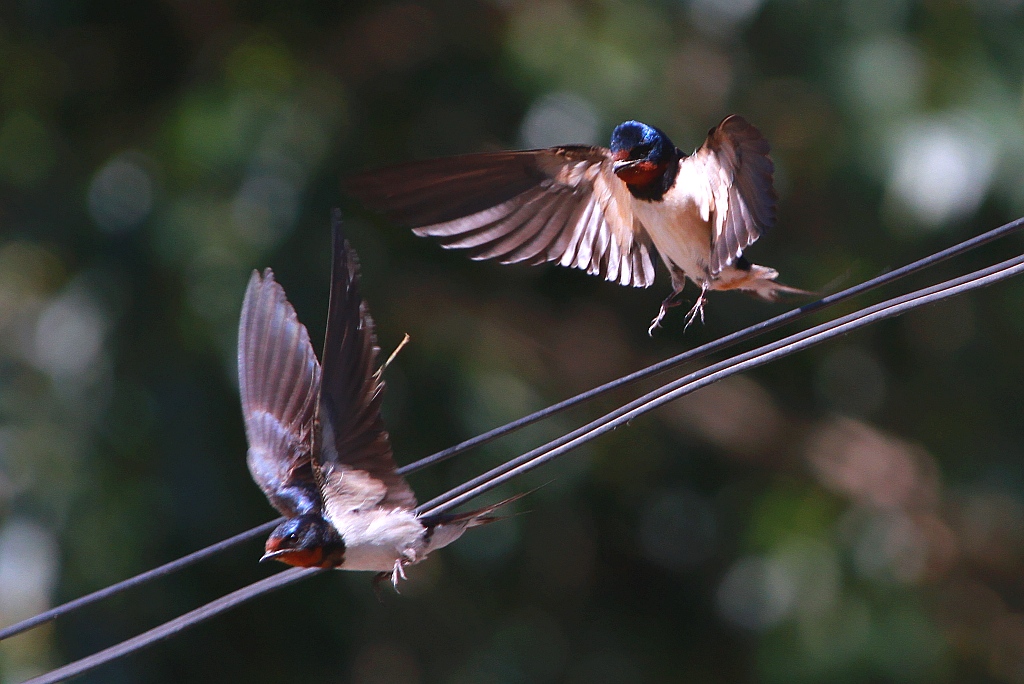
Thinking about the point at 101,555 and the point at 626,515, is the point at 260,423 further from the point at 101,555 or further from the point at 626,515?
the point at 626,515

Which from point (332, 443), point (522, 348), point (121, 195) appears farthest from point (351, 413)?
point (522, 348)

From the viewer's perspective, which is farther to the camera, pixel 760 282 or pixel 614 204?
pixel 614 204

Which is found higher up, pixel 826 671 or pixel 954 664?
pixel 826 671

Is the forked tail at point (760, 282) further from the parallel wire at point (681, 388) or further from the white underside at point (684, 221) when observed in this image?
the parallel wire at point (681, 388)

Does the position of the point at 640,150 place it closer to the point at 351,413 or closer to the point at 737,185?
the point at 737,185

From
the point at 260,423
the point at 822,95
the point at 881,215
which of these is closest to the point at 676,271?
the point at 260,423

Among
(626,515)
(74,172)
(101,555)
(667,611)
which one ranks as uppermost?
(74,172)
